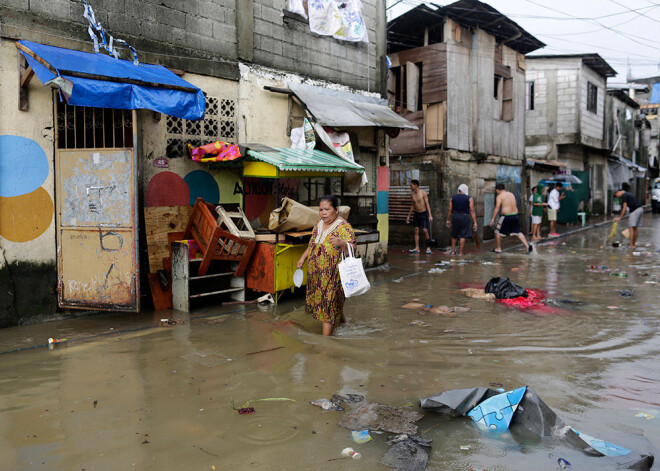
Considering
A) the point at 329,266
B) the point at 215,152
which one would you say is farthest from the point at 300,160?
the point at 329,266

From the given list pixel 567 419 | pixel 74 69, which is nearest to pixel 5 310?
pixel 74 69

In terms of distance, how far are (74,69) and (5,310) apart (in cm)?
285

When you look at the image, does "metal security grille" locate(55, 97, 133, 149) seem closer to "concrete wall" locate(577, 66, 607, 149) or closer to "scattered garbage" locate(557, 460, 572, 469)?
"scattered garbage" locate(557, 460, 572, 469)

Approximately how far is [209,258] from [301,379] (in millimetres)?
2921

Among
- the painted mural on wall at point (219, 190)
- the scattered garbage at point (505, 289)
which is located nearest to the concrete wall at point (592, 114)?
the scattered garbage at point (505, 289)

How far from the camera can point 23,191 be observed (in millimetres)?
6023

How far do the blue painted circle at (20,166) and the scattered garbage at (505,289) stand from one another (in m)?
6.31

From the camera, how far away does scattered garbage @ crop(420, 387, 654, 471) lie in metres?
3.02

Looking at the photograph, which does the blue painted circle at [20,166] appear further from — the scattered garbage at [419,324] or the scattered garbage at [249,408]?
the scattered garbage at [419,324]

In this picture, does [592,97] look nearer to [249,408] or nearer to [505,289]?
[505,289]

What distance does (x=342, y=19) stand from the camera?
10.1m

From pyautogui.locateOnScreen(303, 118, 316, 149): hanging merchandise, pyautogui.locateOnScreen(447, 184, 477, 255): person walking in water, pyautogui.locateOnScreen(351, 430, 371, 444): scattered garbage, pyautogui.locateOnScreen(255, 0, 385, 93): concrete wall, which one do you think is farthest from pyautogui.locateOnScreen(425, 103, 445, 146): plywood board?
pyautogui.locateOnScreen(351, 430, 371, 444): scattered garbage

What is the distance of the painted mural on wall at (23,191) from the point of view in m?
5.88

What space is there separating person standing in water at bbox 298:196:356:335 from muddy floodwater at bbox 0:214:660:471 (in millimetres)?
291
